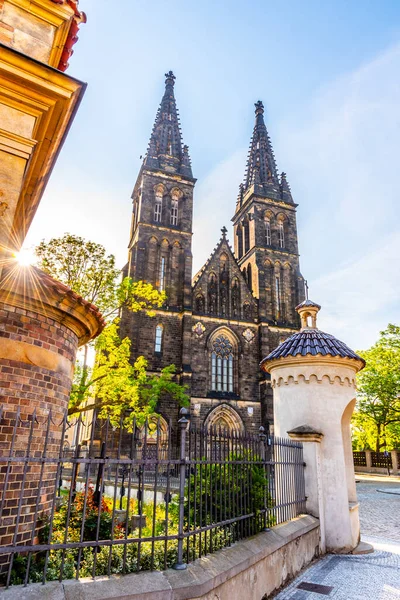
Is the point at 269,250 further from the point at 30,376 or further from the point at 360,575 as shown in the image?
the point at 30,376

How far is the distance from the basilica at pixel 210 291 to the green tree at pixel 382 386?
744 cm

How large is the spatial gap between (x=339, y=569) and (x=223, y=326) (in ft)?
77.1

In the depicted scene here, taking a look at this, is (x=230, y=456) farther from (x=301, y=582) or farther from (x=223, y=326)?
(x=223, y=326)

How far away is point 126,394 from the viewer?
49.2 feet

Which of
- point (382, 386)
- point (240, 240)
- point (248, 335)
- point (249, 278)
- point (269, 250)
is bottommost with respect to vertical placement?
point (382, 386)

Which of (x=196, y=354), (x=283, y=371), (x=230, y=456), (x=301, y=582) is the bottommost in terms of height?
(x=301, y=582)

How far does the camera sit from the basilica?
2753cm

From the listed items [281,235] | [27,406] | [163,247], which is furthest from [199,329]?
[27,406]

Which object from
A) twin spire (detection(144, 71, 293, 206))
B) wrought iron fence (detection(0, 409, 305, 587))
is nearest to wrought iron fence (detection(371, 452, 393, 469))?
twin spire (detection(144, 71, 293, 206))

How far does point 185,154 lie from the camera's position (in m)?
34.4

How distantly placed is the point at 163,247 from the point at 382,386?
2003cm

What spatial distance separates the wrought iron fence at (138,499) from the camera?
3.43m

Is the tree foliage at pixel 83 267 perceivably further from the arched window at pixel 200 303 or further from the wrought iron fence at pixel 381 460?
the wrought iron fence at pixel 381 460

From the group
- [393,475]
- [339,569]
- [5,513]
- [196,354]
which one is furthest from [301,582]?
[393,475]
